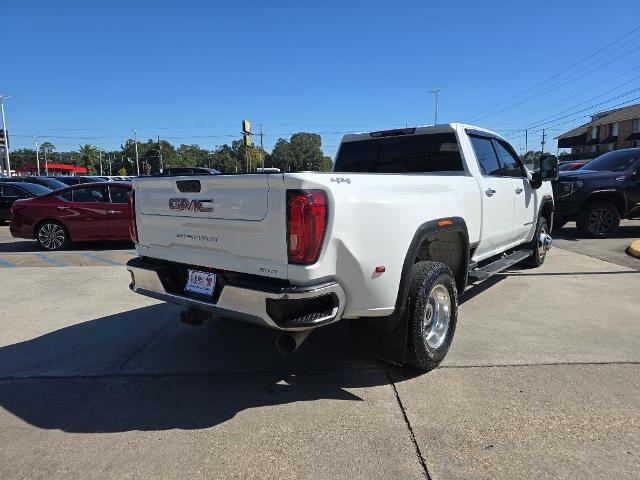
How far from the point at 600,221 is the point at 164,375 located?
10.4 meters

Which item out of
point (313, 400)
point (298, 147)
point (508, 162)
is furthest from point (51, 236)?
point (298, 147)

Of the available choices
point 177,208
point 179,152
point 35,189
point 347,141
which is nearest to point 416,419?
point 177,208

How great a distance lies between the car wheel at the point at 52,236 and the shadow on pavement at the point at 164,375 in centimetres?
633

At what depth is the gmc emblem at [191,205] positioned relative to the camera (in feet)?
10.9

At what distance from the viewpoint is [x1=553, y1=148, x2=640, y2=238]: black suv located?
34.4 ft

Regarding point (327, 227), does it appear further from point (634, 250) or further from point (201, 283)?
point (634, 250)

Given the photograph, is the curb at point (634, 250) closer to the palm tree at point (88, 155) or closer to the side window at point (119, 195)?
the side window at point (119, 195)

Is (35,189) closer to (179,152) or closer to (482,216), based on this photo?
(482,216)

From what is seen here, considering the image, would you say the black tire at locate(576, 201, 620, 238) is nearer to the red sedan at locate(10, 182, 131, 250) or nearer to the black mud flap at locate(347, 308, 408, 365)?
the black mud flap at locate(347, 308, 408, 365)

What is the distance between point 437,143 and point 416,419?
297cm

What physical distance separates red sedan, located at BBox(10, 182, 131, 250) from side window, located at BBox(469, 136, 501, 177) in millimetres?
7824

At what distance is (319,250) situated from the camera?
9.41 feet

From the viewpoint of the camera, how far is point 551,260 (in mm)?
8344

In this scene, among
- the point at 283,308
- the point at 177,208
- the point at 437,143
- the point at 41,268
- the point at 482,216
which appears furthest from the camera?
the point at 41,268
